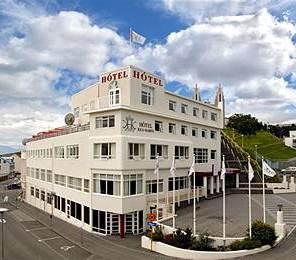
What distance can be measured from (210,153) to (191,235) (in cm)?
2445

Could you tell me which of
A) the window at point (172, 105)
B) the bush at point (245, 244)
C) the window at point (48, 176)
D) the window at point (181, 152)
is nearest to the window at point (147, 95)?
the window at point (172, 105)

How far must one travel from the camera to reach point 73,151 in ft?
142

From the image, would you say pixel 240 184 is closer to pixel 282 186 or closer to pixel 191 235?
pixel 282 186

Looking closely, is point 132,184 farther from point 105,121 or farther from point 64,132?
point 64,132

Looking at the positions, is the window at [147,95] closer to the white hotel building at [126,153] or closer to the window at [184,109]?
the white hotel building at [126,153]

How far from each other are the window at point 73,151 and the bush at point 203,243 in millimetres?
19291

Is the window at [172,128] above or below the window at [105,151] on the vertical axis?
above

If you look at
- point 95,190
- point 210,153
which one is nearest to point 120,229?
point 95,190

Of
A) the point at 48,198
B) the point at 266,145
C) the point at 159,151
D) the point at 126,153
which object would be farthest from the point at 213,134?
the point at 266,145

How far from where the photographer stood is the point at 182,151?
44.6 meters

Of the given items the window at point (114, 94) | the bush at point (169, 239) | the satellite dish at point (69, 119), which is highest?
the window at point (114, 94)

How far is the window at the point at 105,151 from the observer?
117 feet

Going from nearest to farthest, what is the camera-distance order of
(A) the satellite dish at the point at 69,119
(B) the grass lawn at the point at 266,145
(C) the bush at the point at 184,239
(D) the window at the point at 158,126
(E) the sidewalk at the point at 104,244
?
(C) the bush at the point at 184,239, (E) the sidewalk at the point at 104,244, (D) the window at the point at 158,126, (A) the satellite dish at the point at 69,119, (B) the grass lawn at the point at 266,145

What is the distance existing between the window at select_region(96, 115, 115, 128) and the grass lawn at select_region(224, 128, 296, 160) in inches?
2609
